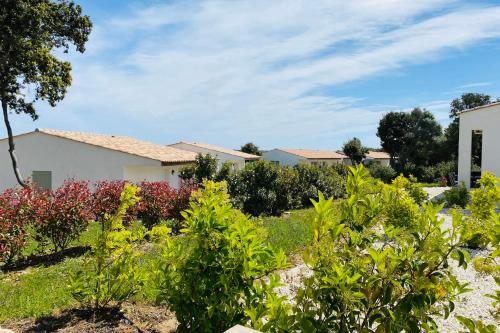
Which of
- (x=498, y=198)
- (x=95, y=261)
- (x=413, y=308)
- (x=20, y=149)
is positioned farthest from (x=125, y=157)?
(x=413, y=308)

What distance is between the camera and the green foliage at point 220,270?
3092 millimetres

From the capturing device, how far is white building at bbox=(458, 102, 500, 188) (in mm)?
18828

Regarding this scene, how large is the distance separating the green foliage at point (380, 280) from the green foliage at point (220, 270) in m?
0.46

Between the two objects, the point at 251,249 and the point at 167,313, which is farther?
the point at 167,313

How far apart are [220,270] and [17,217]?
7298mm

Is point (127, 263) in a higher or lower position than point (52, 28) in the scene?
lower

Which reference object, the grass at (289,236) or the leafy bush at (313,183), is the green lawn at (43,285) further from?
the leafy bush at (313,183)

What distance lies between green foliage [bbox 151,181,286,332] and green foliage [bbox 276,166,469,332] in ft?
1.52

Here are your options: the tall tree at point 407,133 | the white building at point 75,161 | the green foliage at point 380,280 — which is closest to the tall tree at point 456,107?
the tall tree at point 407,133

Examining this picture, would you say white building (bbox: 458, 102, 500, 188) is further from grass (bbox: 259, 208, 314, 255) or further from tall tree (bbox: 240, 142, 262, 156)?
tall tree (bbox: 240, 142, 262, 156)

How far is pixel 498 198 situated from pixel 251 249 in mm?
3629

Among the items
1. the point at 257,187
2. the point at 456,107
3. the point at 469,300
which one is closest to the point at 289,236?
the point at 469,300

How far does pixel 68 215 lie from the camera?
31.6 feet

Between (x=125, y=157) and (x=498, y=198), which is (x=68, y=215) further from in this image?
(x=125, y=157)
